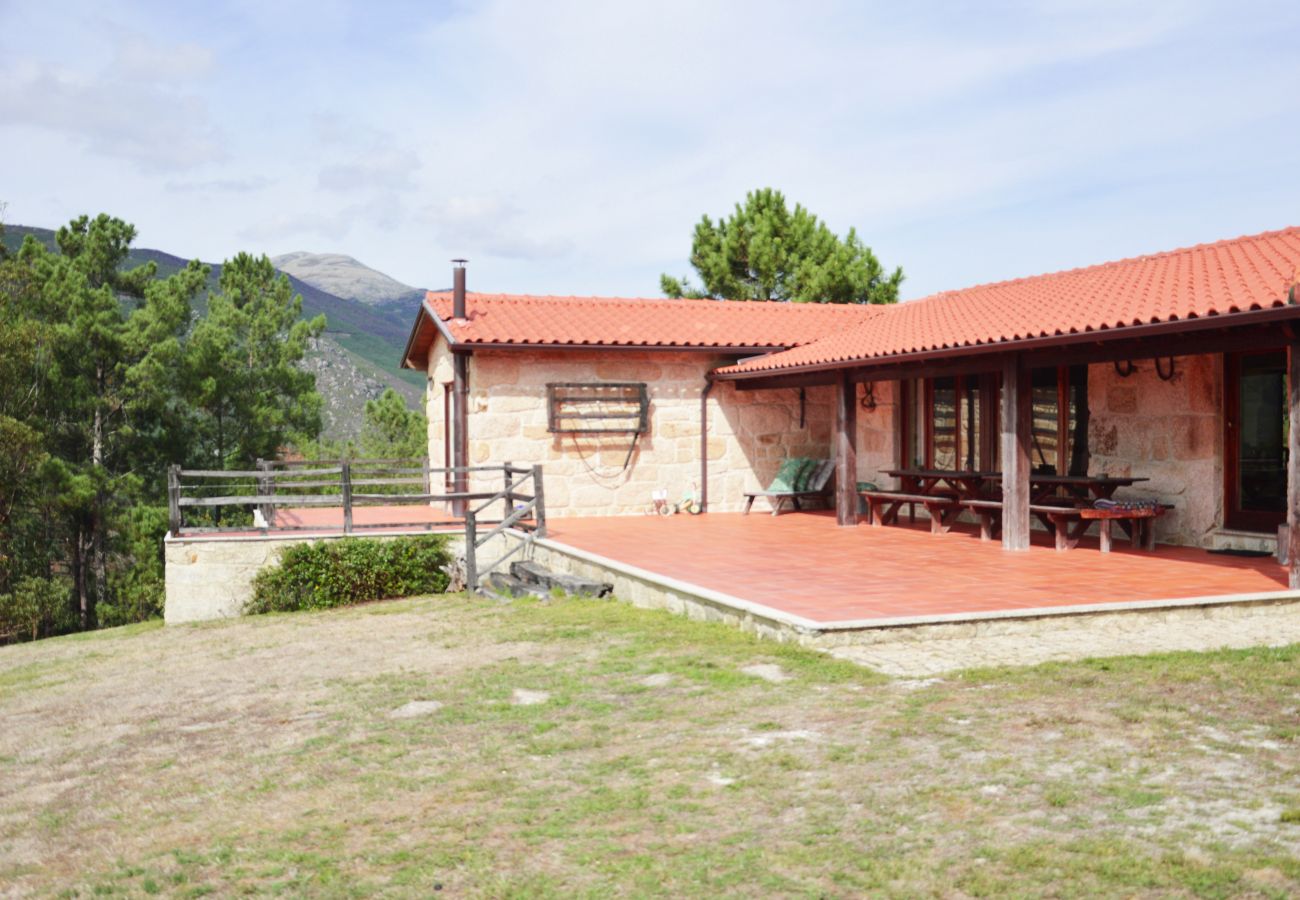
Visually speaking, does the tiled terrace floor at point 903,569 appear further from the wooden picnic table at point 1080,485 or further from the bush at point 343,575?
the bush at point 343,575

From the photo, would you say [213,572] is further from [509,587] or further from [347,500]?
[509,587]

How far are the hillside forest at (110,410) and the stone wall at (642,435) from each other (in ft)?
43.8

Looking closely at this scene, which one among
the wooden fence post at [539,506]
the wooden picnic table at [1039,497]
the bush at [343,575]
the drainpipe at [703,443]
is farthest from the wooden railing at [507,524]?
the wooden picnic table at [1039,497]

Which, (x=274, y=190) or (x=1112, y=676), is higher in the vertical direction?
(x=274, y=190)

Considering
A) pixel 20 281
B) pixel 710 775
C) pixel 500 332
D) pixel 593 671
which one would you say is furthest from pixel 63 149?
pixel 710 775

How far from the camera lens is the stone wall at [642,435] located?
610 inches

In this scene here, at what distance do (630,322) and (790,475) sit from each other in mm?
3305

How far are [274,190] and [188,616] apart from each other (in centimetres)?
1967

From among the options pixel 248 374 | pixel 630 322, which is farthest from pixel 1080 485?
pixel 248 374

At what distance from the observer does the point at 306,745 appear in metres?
5.81

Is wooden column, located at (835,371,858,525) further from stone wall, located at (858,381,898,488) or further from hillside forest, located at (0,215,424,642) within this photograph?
hillside forest, located at (0,215,424,642)

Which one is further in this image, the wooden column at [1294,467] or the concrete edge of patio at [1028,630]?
the wooden column at [1294,467]

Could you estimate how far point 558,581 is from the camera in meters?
10.7

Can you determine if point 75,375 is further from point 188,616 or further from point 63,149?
point 188,616
